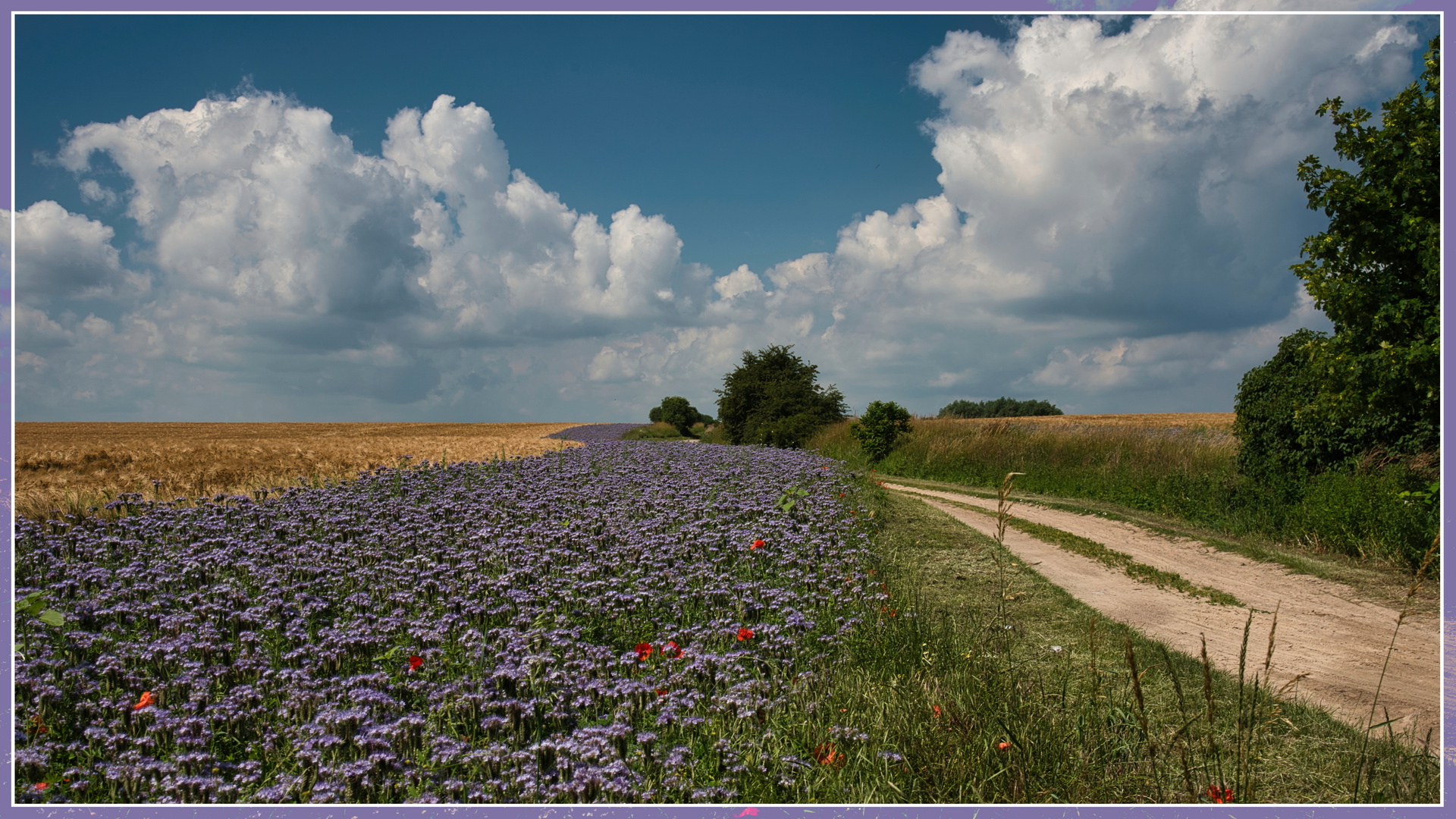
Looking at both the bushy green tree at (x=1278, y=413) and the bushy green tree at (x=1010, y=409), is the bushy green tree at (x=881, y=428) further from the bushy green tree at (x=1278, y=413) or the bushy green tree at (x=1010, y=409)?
the bushy green tree at (x=1010, y=409)

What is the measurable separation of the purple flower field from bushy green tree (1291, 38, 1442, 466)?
672 cm

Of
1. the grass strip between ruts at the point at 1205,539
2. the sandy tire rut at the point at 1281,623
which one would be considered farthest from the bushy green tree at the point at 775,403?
the sandy tire rut at the point at 1281,623

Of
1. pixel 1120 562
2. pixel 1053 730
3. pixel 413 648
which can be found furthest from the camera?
pixel 1120 562

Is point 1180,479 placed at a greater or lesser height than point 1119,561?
greater

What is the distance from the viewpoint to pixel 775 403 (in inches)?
1271

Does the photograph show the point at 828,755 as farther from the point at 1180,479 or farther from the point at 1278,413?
the point at 1180,479

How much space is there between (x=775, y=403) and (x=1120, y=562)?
22481mm

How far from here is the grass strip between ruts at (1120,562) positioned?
8609 mm

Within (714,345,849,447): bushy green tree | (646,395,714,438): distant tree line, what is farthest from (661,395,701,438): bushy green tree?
(714,345,849,447): bushy green tree

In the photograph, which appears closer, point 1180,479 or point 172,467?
point 172,467

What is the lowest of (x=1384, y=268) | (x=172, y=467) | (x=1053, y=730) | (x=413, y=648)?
(x=1053, y=730)

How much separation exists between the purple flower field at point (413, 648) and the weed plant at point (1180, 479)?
8058mm

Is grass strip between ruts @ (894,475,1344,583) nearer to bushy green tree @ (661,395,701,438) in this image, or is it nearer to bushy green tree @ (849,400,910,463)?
bushy green tree @ (849,400,910,463)

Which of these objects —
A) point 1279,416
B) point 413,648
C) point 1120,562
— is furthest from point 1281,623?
point 413,648
